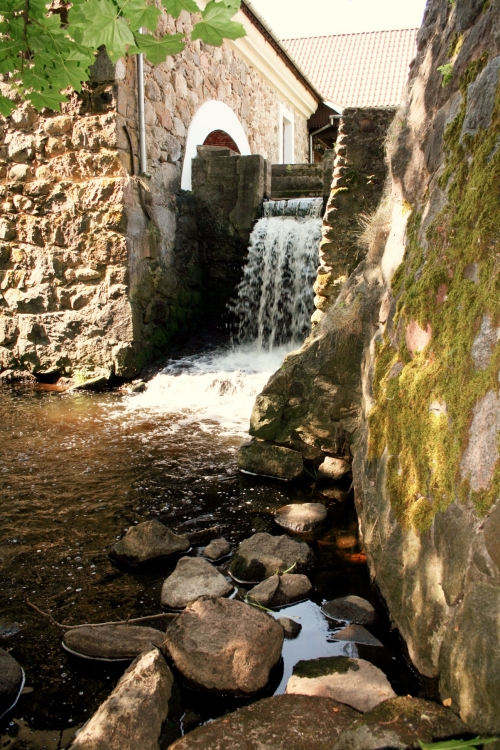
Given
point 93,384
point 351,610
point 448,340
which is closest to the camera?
point 448,340

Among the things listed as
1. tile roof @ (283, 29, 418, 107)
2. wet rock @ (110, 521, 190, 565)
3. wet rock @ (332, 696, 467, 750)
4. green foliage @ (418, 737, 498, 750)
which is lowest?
wet rock @ (110, 521, 190, 565)

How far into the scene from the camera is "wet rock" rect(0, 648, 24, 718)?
2.07 m

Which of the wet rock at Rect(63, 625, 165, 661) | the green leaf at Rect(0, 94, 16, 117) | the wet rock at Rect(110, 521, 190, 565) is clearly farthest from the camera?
the wet rock at Rect(110, 521, 190, 565)

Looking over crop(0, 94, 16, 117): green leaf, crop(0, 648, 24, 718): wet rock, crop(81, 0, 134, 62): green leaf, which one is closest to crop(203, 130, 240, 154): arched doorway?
crop(0, 94, 16, 117): green leaf

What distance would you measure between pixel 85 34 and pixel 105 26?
0.07 m

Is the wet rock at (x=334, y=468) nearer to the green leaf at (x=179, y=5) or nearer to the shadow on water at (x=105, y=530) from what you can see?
the shadow on water at (x=105, y=530)

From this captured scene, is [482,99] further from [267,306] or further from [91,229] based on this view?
[267,306]

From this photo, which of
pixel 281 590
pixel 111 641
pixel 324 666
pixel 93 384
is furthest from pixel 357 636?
pixel 93 384

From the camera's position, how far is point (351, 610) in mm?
2607

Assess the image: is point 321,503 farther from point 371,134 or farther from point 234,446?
point 371,134

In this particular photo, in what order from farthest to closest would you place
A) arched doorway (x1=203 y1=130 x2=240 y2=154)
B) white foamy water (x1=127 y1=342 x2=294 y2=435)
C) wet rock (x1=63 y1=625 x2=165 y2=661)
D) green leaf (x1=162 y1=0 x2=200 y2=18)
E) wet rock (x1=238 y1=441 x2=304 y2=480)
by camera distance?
1. arched doorway (x1=203 y1=130 x2=240 y2=154)
2. white foamy water (x1=127 y1=342 x2=294 y2=435)
3. wet rock (x1=238 y1=441 x2=304 y2=480)
4. wet rock (x1=63 y1=625 x2=165 y2=661)
5. green leaf (x1=162 y1=0 x2=200 y2=18)

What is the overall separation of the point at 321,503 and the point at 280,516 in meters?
0.34

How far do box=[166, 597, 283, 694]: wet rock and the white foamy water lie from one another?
9.53 ft

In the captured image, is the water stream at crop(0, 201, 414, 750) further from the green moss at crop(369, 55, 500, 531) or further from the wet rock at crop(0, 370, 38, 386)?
the green moss at crop(369, 55, 500, 531)
